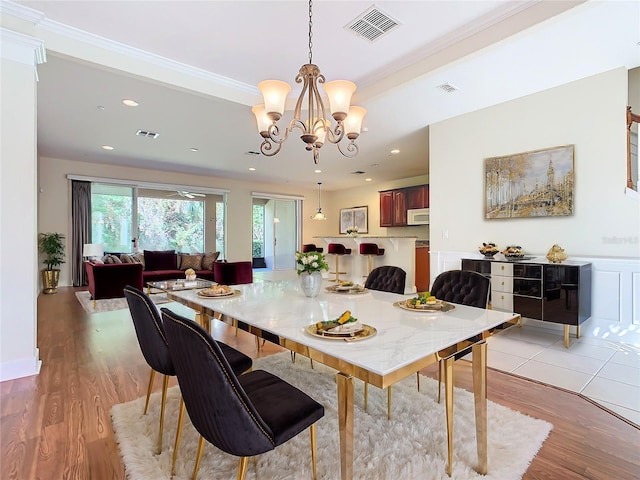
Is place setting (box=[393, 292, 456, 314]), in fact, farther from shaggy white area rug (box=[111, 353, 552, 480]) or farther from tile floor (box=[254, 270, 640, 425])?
tile floor (box=[254, 270, 640, 425])

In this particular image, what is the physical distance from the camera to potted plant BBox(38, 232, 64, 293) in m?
6.54

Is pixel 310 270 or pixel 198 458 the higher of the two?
pixel 310 270

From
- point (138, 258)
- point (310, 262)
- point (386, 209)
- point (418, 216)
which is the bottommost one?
point (138, 258)

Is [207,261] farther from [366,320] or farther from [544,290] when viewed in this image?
[366,320]

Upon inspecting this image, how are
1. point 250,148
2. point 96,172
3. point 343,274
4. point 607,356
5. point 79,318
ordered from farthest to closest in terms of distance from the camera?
point 343,274 → point 96,172 → point 250,148 → point 79,318 → point 607,356

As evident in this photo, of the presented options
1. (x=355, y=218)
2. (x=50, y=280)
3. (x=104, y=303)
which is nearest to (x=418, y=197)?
(x=355, y=218)

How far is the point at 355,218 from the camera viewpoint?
34.5 feet

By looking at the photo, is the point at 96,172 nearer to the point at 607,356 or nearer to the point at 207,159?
the point at 207,159

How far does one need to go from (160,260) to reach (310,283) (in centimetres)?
633

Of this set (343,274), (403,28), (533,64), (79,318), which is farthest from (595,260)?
(79,318)

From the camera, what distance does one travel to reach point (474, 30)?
2.78m

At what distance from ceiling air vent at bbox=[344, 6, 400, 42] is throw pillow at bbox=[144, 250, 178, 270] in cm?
645

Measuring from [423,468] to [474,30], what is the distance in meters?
3.23

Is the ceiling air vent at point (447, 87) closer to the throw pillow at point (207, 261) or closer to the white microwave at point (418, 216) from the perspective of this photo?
the white microwave at point (418, 216)
